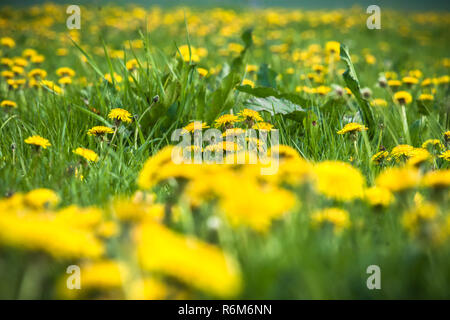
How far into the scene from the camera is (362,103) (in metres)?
2.07

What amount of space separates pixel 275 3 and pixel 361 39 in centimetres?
869

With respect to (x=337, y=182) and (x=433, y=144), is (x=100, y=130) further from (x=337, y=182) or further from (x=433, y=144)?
(x=433, y=144)

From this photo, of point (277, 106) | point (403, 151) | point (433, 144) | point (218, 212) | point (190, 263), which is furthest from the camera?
point (277, 106)

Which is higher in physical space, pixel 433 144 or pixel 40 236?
pixel 433 144

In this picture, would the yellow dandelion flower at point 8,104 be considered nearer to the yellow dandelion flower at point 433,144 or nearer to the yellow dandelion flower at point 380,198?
the yellow dandelion flower at point 380,198

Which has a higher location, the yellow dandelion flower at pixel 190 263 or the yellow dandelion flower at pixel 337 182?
the yellow dandelion flower at pixel 337 182

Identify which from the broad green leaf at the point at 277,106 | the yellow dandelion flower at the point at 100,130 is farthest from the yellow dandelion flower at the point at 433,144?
the yellow dandelion flower at the point at 100,130

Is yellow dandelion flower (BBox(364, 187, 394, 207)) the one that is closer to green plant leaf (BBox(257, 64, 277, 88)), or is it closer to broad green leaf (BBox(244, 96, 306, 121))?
broad green leaf (BBox(244, 96, 306, 121))

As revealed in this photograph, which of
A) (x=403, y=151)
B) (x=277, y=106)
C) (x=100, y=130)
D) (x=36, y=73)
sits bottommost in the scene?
(x=403, y=151)

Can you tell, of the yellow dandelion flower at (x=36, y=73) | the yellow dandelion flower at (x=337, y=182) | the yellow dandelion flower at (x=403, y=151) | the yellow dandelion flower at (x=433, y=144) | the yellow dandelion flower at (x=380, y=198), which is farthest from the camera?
the yellow dandelion flower at (x=36, y=73)

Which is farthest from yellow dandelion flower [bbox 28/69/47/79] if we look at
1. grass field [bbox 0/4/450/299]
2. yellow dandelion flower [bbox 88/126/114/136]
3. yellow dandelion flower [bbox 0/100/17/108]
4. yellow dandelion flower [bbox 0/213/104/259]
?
yellow dandelion flower [bbox 0/213/104/259]

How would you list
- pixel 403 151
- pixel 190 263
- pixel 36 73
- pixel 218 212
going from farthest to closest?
pixel 36 73 → pixel 403 151 → pixel 218 212 → pixel 190 263

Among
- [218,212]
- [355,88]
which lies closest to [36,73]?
[355,88]

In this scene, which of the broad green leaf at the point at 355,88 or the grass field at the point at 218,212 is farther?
the broad green leaf at the point at 355,88
